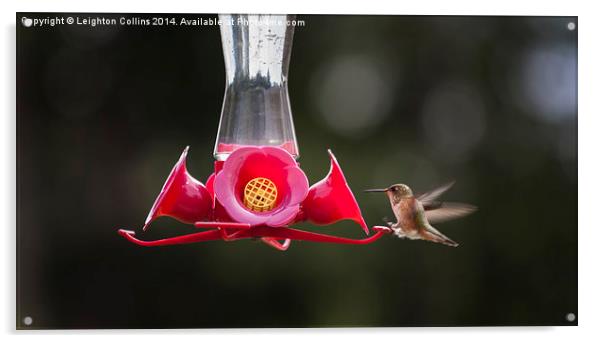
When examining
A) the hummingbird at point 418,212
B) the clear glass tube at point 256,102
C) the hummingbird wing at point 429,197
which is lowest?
the hummingbird at point 418,212

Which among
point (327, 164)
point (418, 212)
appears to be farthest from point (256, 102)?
point (327, 164)

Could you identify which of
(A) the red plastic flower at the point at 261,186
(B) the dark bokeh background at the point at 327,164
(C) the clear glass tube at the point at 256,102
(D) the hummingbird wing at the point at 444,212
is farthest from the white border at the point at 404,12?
(A) the red plastic flower at the point at 261,186

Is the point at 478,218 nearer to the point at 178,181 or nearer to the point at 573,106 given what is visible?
the point at 573,106

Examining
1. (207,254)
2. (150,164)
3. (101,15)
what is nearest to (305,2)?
(101,15)

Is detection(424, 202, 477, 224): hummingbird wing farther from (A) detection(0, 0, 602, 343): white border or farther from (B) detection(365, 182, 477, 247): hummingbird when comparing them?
(A) detection(0, 0, 602, 343): white border

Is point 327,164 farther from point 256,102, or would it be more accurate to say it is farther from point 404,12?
point 256,102

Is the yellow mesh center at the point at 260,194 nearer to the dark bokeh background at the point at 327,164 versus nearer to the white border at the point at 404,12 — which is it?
the white border at the point at 404,12
